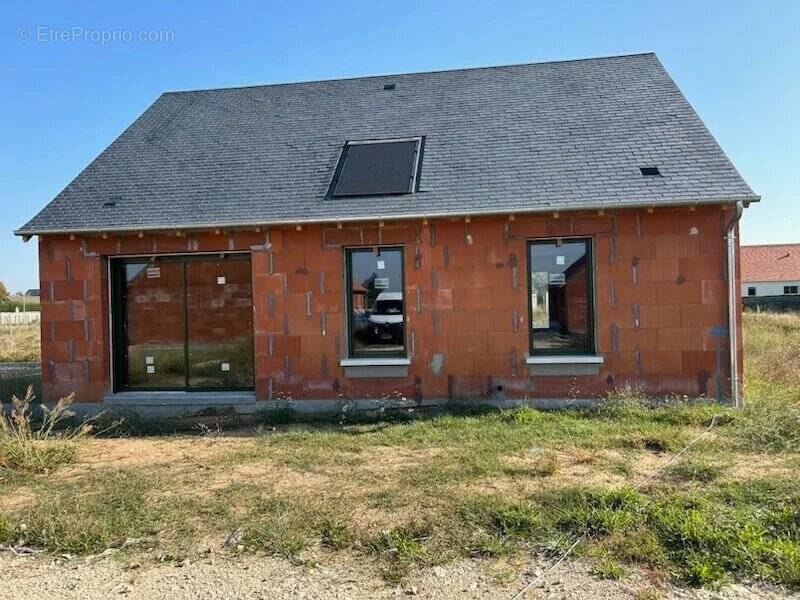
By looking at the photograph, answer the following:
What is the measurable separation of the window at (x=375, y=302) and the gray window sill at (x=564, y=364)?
6.91 ft

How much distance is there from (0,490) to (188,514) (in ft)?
7.47

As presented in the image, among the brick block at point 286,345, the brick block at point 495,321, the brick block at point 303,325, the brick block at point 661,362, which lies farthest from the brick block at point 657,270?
the brick block at point 286,345

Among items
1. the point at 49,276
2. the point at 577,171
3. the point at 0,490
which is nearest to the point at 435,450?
the point at 0,490

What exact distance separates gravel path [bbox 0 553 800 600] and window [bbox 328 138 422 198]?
266 inches

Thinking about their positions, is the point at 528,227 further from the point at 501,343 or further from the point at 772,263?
the point at 772,263

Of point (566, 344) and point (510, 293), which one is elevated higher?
point (510, 293)

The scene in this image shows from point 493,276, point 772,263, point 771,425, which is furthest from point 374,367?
point 772,263

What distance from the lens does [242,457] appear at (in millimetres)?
6801

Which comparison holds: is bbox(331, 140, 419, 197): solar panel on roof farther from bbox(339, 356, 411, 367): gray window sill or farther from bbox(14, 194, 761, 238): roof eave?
bbox(339, 356, 411, 367): gray window sill

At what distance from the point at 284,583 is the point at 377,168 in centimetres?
767

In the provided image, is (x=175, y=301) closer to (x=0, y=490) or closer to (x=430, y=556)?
(x=0, y=490)

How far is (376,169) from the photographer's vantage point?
1026 cm

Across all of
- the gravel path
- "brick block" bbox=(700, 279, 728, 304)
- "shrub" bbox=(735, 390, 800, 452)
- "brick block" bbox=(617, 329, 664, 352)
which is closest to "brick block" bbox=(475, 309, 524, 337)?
"brick block" bbox=(617, 329, 664, 352)

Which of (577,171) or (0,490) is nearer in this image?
(0,490)
